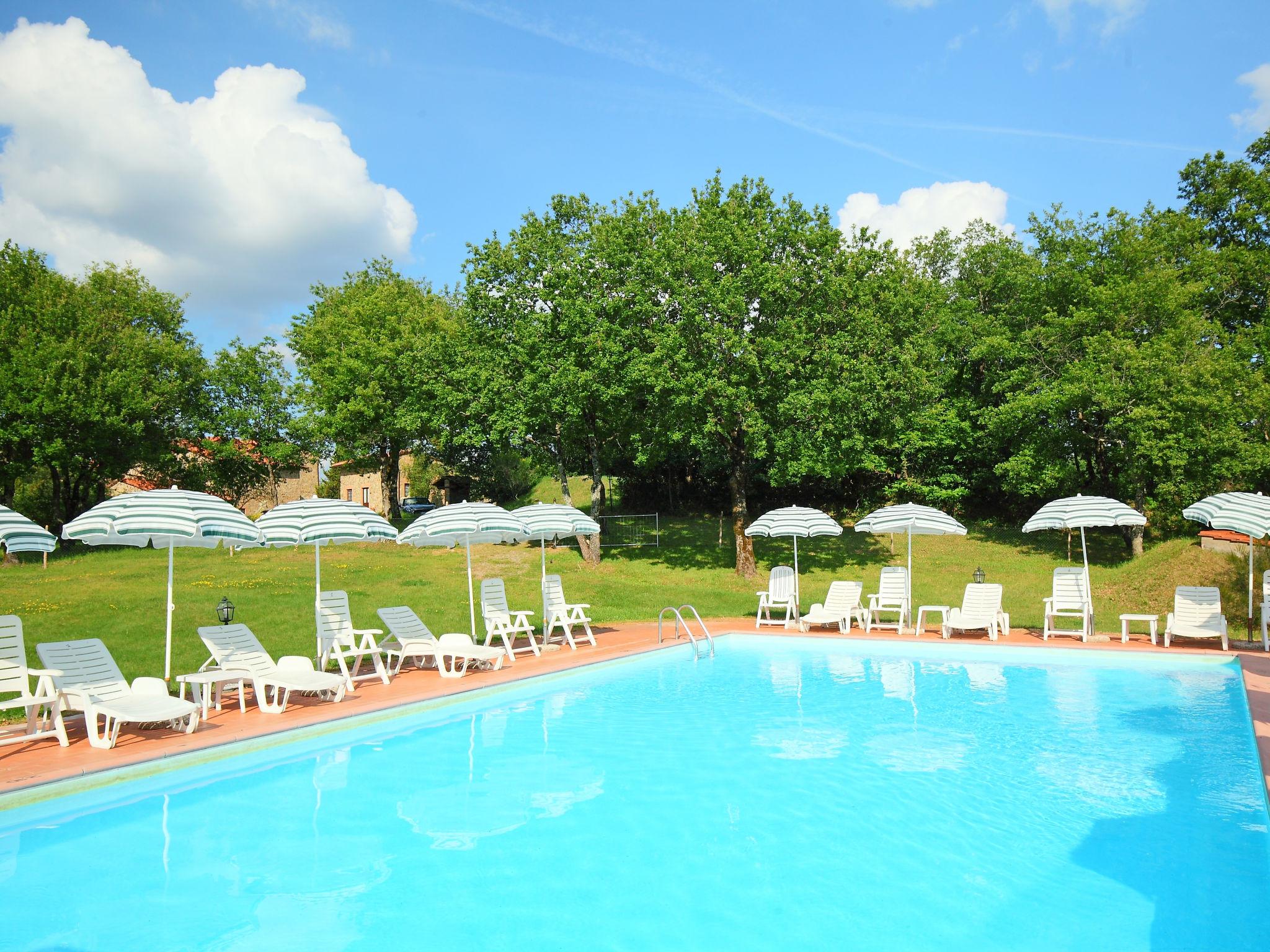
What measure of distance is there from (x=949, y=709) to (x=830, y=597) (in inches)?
244

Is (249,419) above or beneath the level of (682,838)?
above

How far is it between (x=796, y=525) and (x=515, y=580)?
35.2ft

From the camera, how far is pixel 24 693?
24.9ft

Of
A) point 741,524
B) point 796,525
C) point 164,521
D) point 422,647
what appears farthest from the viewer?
point 741,524

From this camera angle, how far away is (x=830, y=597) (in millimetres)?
16234

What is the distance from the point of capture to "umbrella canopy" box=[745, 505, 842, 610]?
15805 millimetres

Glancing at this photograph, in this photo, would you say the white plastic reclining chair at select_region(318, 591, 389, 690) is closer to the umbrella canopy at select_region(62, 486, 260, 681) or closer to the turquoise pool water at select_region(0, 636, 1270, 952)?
the turquoise pool water at select_region(0, 636, 1270, 952)

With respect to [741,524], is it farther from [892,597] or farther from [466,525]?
[466,525]

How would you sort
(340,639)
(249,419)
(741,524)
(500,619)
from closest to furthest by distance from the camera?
(340,639) < (500,619) < (741,524) < (249,419)

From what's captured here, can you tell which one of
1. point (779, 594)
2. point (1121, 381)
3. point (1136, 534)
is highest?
point (1121, 381)

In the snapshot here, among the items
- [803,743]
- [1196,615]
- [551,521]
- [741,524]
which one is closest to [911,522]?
[1196,615]

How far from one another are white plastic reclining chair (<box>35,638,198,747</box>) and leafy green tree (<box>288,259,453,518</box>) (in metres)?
21.1

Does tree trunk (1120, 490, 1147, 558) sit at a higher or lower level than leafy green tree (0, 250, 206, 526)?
lower

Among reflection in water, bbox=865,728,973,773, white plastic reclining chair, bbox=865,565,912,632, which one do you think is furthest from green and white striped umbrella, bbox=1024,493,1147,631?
reflection in water, bbox=865,728,973,773
